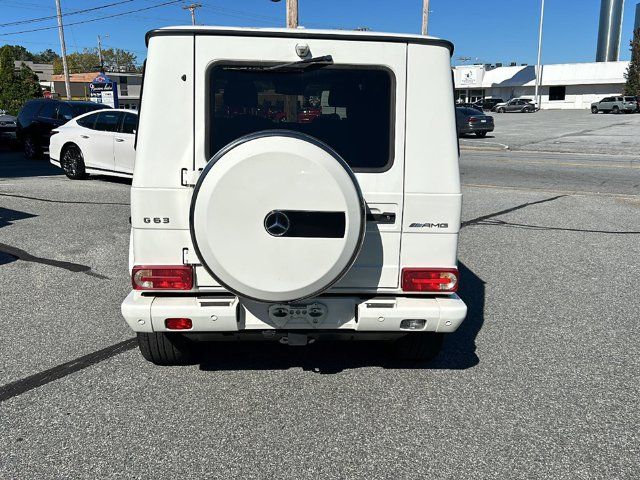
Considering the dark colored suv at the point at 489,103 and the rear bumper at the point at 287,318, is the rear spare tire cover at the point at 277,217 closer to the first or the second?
the rear bumper at the point at 287,318

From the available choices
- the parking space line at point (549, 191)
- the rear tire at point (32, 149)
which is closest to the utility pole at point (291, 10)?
the parking space line at point (549, 191)

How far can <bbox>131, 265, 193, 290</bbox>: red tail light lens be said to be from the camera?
349 centimetres

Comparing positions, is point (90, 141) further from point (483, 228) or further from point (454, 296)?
point (454, 296)

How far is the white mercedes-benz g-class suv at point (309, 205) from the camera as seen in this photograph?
3.19 meters

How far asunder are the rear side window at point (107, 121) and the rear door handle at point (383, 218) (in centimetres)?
993

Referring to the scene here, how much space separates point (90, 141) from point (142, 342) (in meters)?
9.67

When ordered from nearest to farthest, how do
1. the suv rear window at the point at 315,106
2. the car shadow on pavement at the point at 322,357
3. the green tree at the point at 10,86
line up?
the suv rear window at the point at 315,106 → the car shadow on pavement at the point at 322,357 → the green tree at the point at 10,86

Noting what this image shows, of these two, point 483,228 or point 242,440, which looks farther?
point 483,228

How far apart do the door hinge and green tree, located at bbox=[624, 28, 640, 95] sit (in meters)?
76.0

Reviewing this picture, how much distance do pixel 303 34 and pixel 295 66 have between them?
19 centimetres

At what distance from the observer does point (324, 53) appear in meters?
3.42

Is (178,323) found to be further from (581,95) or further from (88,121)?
(581,95)

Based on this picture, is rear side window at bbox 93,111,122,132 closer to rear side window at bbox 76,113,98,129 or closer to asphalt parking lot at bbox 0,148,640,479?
rear side window at bbox 76,113,98,129

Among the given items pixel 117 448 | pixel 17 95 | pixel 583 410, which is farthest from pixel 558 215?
pixel 17 95
